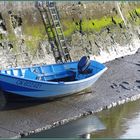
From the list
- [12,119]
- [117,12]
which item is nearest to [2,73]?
[12,119]

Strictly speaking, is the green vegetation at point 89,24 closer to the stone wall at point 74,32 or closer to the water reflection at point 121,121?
the stone wall at point 74,32

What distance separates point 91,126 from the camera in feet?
40.2

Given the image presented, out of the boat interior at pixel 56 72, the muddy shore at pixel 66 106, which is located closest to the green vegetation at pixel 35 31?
the boat interior at pixel 56 72

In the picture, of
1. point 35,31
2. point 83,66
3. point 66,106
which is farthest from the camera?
point 35,31

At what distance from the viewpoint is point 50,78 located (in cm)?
1441

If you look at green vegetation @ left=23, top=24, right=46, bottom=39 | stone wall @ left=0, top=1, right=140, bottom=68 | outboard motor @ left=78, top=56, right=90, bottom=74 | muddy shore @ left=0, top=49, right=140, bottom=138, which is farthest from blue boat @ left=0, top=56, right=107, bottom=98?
green vegetation @ left=23, top=24, right=46, bottom=39

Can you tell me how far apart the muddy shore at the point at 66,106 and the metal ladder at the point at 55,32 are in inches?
68.3

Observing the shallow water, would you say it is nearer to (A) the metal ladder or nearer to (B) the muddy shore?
(B) the muddy shore

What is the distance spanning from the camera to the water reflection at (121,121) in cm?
1169

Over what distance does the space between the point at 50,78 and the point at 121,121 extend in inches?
114

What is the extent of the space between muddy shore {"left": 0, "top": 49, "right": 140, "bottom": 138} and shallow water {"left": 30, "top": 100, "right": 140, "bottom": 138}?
186 mm

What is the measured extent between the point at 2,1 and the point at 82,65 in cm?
353

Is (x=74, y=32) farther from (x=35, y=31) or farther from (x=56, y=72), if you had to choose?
(x=56, y=72)

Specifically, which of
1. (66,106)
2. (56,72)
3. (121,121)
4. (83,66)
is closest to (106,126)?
(121,121)
